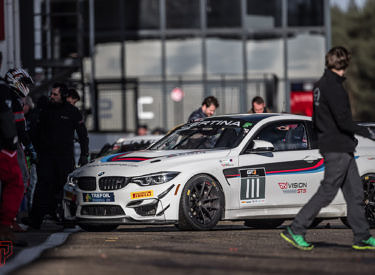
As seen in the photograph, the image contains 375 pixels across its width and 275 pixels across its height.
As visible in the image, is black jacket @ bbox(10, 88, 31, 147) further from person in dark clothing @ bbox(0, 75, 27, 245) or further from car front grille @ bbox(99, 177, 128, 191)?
car front grille @ bbox(99, 177, 128, 191)

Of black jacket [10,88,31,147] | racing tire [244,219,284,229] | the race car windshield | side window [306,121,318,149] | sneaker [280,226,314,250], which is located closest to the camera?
sneaker [280,226,314,250]

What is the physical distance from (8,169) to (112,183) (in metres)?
2.07

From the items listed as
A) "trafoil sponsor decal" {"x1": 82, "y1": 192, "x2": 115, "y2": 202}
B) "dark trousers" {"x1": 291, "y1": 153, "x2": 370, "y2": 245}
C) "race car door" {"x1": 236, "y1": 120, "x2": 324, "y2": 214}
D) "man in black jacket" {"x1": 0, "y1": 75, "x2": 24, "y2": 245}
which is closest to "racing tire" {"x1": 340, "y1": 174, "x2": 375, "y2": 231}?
"race car door" {"x1": 236, "y1": 120, "x2": 324, "y2": 214}

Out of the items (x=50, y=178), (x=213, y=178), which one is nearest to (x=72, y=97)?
(x=50, y=178)

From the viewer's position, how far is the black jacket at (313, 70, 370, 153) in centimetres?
850

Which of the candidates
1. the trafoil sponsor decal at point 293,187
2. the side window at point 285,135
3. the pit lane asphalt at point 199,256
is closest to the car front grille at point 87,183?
the pit lane asphalt at point 199,256

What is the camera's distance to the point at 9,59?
705 inches

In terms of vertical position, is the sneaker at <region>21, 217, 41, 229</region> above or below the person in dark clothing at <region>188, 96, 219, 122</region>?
below

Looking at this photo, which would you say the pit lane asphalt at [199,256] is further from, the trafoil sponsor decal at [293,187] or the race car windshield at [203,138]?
the race car windshield at [203,138]

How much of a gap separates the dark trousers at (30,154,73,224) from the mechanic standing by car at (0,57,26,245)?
9.85ft

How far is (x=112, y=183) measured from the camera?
36.0 ft

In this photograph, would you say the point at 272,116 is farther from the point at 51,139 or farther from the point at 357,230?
the point at 357,230

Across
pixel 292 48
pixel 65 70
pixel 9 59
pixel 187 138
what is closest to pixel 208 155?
pixel 187 138

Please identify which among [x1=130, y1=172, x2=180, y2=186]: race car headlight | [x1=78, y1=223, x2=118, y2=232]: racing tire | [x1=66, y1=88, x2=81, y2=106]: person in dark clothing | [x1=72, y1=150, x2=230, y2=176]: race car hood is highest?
[x1=66, y1=88, x2=81, y2=106]: person in dark clothing
